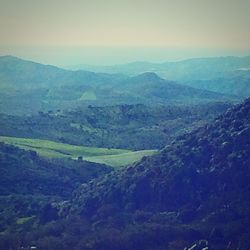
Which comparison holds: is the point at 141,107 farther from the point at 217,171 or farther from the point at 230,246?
the point at 230,246

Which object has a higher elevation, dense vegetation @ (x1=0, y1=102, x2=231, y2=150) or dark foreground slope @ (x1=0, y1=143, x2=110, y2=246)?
dense vegetation @ (x1=0, y1=102, x2=231, y2=150)

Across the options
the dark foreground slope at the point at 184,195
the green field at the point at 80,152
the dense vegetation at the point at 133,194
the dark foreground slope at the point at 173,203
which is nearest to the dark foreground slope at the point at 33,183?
the dense vegetation at the point at 133,194

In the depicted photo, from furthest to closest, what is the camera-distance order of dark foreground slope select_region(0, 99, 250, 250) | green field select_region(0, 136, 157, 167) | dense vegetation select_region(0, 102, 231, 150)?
dense vegetation select_region(0, 102, 231, 150) → green field select_region(0, 136, 157, 167) → dark foreground slope select_region(0, 99, 250, 250)

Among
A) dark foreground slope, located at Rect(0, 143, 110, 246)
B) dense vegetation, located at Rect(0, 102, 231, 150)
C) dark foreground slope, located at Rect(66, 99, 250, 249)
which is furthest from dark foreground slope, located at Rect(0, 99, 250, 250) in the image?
dense vegetation, located at Rect(0, 102, 231, 150)

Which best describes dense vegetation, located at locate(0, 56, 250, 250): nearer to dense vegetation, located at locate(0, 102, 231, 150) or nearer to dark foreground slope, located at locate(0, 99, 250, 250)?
dark foreground slope, located at locate(0, 99, 250, 250)

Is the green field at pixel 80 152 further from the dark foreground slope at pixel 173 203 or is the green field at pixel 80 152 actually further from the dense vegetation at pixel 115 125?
the dark foreground slope at pixel 173 203

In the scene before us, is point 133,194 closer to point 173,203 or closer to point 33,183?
point 173,203

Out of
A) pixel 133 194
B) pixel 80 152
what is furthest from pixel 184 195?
pixel 80 152
